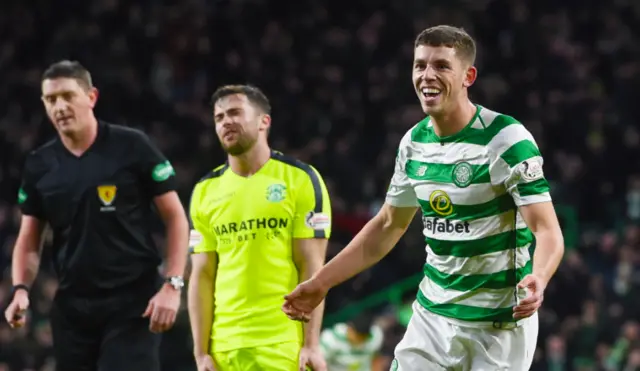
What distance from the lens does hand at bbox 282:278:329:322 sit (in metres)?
4.77

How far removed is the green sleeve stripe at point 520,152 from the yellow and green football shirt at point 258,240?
5.10ft

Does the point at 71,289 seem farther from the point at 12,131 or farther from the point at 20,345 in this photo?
the point at 12,131

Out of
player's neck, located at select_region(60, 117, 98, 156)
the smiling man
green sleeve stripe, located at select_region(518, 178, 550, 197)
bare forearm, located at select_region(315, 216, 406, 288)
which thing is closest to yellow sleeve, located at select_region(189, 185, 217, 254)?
player's neck, located at select_region(60, 117, 98, 156)

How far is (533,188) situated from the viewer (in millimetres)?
4531

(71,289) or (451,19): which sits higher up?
(451,19)

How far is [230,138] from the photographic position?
594cm

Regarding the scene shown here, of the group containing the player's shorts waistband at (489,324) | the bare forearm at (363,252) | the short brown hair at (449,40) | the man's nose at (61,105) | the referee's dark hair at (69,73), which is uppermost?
the referee's dark hair at (69,73)

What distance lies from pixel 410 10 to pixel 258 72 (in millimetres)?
2694

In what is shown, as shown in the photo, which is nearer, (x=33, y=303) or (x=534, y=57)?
(x=33, y=303)

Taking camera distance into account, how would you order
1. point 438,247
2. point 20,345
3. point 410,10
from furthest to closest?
point 410,10
point 20,345
point 438,247

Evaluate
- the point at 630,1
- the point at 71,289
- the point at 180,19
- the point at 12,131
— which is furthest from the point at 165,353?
the point at 630,1

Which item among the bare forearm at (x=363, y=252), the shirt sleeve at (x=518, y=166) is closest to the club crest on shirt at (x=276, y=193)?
the bare forearm at (x=363, y=252)

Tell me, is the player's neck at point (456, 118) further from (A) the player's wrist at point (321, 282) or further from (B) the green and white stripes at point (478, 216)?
(A) the player's wrist at point (321, 282)

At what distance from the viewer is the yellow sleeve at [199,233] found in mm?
6059
